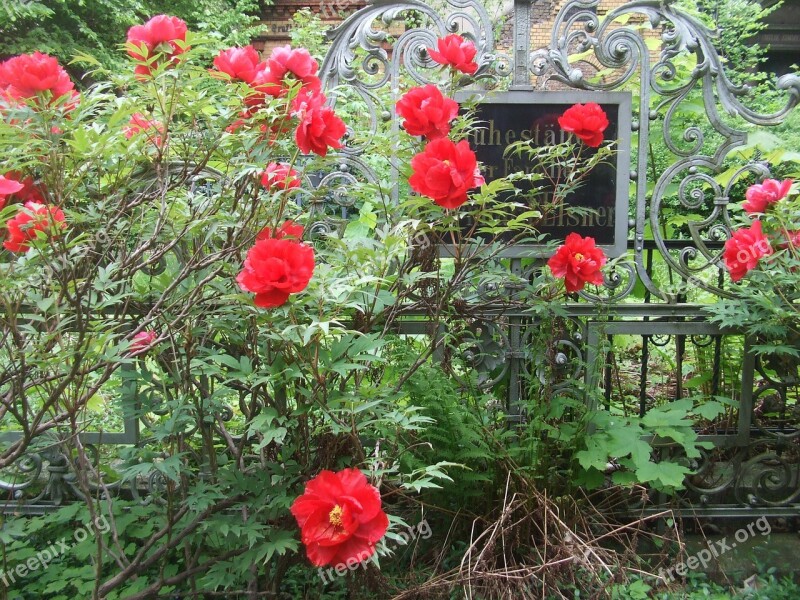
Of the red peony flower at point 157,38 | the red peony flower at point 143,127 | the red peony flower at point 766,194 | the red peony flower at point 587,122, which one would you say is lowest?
the red peony flower at point 766,194

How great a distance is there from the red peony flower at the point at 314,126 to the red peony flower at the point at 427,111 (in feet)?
1.08

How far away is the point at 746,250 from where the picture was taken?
276 centimetres

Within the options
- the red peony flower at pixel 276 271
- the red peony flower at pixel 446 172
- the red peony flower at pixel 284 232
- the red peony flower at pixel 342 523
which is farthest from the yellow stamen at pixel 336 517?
the red peony flower at pixel 446 172

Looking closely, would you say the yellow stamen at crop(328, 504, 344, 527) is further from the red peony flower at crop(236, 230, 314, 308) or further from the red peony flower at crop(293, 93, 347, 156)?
the red peony flower at crop(293, 93, 347, 156)

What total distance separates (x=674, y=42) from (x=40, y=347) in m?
2.74

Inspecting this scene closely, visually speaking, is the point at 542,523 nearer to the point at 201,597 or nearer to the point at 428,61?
the point at 201,597

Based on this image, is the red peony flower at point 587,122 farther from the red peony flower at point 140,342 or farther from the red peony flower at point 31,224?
the red peony flower at point 31,224

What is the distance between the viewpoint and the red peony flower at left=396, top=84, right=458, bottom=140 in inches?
86.0

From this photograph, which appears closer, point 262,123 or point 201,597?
point 262,123

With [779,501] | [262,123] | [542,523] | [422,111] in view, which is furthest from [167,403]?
[779,501]

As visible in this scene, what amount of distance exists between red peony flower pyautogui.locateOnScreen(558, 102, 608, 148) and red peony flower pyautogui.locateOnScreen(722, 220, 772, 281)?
2.52 feet

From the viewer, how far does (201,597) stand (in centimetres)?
244

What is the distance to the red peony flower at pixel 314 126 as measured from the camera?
6.24 feet

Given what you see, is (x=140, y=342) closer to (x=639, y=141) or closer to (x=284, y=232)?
(x=284, y=232)
